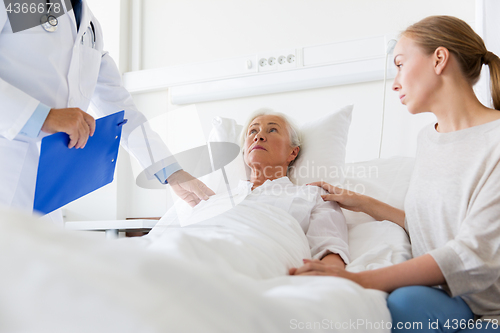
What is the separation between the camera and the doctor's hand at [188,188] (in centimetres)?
150

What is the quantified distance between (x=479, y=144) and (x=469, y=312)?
1.25 ft

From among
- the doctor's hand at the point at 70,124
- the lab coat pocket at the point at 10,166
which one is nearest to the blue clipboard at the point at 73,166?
the doctor's hand at the point at 70,124

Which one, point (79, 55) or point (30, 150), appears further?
point (79, 55)

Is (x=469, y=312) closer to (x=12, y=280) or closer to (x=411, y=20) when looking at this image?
(x=12, y=280)

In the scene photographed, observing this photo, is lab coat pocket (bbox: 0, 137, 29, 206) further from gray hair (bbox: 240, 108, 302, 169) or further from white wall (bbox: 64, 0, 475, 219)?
white wall (bbox: 64, 0, 475, 219)

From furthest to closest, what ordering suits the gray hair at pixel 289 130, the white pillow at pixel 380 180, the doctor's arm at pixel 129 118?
the gray hair at pixel 289 130 < the doctor's arm at pixel 129 118 < the white pillow at pixel 380 180

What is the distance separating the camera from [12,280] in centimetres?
37

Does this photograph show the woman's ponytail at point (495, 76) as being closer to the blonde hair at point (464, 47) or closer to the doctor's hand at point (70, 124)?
the blonde hair at point (464, 47)

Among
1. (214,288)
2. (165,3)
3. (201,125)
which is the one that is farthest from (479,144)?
(165,3)

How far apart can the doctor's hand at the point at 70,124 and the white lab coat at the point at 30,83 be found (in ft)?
0.17

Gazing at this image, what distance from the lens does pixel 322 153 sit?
1.64 meters

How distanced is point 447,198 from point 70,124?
991 millimetres

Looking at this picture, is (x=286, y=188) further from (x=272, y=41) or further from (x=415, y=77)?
(x=272, y=41)

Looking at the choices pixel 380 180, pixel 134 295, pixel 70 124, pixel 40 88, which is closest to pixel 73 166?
pixel 70 124
